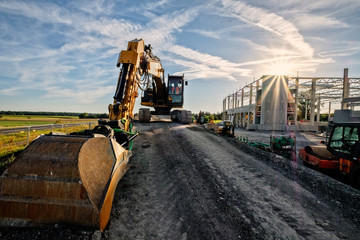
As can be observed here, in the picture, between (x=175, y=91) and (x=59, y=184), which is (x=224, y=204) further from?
(x=175, y=91)

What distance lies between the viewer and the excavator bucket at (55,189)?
240 cm

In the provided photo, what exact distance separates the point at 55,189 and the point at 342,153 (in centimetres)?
735

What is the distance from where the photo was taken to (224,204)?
356cm

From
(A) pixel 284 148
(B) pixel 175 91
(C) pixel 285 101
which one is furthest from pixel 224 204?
(C) pixel 285 101

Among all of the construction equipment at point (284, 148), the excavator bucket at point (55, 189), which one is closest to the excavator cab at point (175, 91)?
the construction equipment at point (284, 148)

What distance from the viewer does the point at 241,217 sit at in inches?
125

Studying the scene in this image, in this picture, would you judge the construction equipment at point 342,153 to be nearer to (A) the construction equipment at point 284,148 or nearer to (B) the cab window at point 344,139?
(B) the cab window at point 344,139

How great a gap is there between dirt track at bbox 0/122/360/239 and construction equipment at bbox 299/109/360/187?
0.64 meters

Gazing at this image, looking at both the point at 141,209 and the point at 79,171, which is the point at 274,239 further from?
the point at 79,171

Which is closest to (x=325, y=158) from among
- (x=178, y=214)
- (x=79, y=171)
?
(x=178, y=214)

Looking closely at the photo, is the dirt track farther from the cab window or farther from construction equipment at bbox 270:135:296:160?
construction equipment at bbox 270:135:296:160

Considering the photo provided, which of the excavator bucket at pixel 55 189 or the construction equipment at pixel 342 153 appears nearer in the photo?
the excavator bucket at pixel 55 189

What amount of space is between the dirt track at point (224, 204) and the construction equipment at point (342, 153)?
0.64 metres

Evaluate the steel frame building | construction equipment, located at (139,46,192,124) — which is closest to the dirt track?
construction equipment, located at (139,46,192,124)
